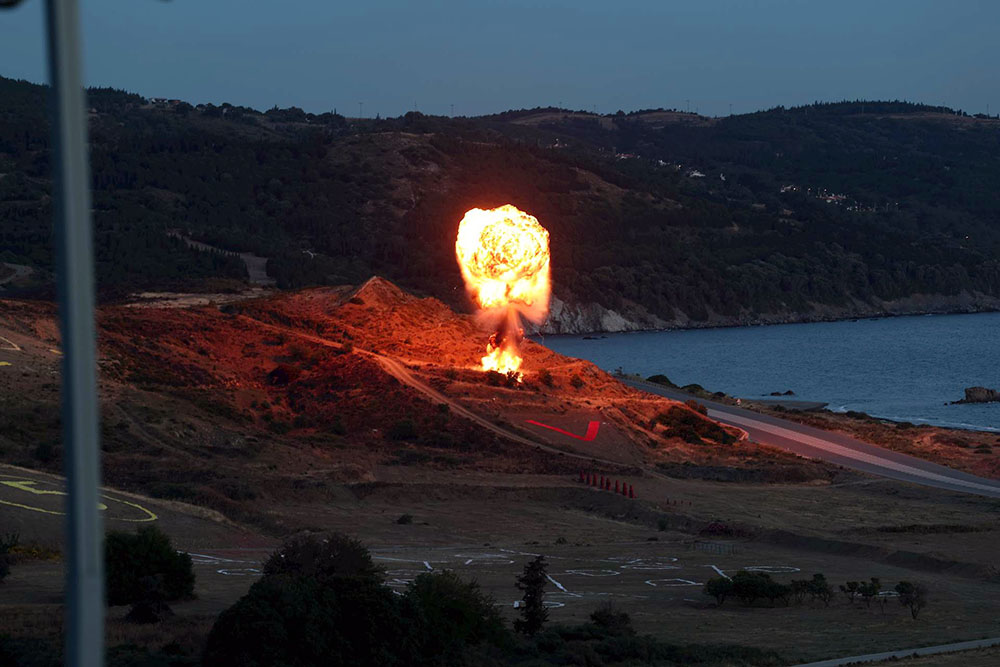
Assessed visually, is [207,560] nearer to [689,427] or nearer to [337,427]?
[337,427]

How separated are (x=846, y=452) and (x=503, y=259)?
20165 mm

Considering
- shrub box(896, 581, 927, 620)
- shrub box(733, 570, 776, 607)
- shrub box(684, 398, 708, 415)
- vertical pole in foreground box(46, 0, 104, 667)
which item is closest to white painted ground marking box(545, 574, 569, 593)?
shrub box(733, 570, 776, 607)

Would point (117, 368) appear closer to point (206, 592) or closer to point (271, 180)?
point (206, 592)

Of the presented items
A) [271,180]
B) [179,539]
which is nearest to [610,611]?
[179,539]

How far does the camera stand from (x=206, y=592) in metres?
27.2

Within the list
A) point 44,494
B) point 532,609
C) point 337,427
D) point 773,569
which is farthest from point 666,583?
point 337,427

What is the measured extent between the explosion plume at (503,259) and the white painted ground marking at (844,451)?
14155mm

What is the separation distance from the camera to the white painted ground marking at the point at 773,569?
112ft

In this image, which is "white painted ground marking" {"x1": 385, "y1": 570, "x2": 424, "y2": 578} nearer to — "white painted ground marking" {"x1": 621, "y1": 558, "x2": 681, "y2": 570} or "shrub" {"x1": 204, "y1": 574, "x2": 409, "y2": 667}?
"white painted ground marking" {"x1": 621, "y1": 558, "x2": 681, "y2": 570}

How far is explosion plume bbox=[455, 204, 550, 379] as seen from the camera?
6906 centimetres

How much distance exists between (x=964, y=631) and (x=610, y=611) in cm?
694

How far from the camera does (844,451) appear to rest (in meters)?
66.1

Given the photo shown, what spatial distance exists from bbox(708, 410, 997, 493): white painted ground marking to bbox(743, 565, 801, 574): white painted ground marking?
894 inches

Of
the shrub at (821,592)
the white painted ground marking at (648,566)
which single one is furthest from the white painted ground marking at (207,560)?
the shrub at (821,592)
